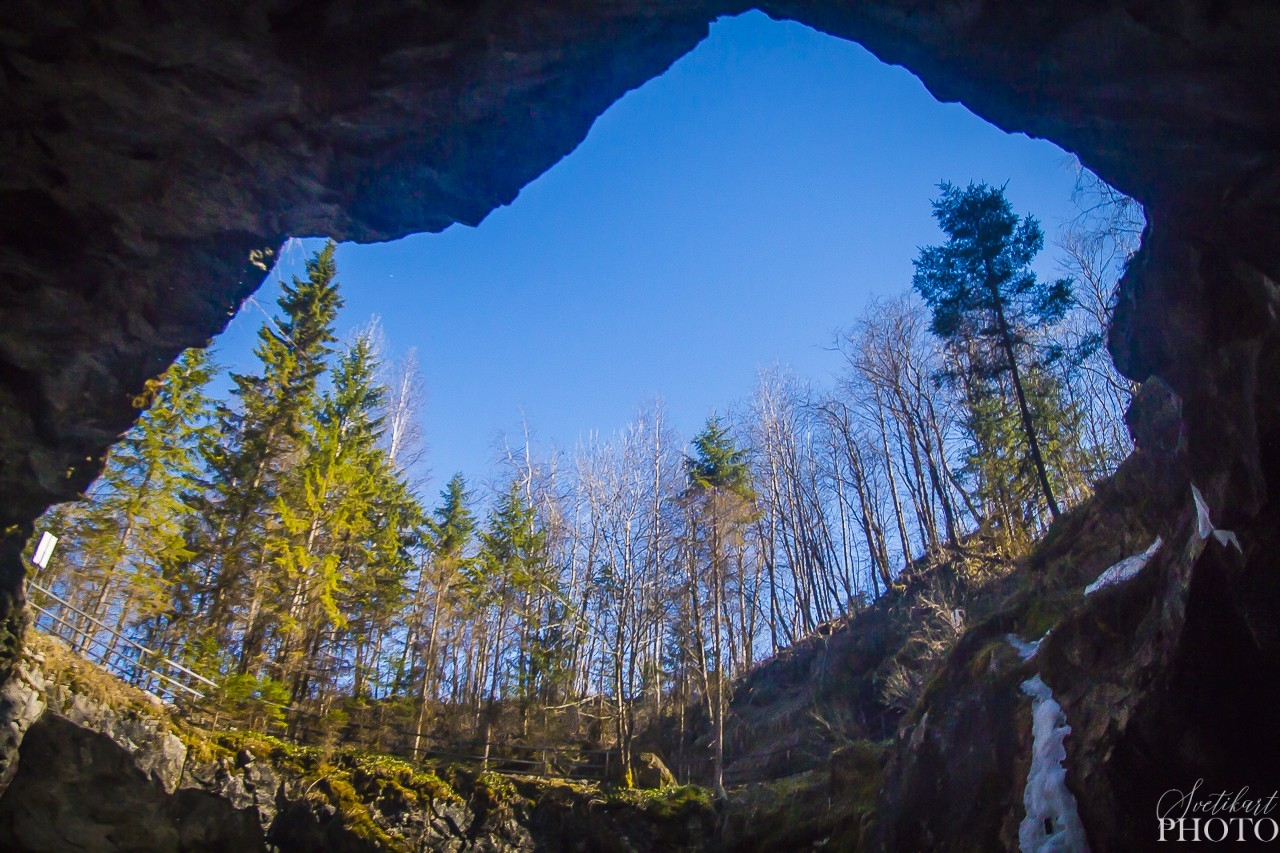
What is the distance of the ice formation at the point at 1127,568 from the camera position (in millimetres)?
8464

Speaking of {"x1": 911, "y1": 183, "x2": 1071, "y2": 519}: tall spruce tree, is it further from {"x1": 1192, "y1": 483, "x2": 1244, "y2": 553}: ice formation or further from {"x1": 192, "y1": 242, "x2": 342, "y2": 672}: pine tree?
{"x1": 192, "y1": 242, "x2": 342, "y2": 672}: pine tree

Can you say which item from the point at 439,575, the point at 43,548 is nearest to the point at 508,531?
the point at 439,575

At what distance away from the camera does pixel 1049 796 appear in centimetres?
806

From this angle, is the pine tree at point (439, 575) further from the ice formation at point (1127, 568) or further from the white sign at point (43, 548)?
the ice formation at point (1127, 568)

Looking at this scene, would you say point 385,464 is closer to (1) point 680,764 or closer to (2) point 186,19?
(1) point 680,764

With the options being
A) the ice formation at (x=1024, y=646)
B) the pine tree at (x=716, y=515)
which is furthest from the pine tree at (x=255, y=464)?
the ice formation at (x=1024, y=646)

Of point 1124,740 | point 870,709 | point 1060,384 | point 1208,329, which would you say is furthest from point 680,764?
point 1208,329

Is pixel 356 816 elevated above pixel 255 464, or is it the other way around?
pixel 255 464

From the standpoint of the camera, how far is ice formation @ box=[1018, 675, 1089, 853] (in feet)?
25.0

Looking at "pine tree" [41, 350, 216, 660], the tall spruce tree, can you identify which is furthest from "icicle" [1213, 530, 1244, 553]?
"pine tree" [41, 350, 216, 660]

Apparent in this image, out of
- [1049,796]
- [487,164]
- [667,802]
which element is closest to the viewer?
[487,164]

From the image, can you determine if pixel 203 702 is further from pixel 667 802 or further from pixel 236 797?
pixel 667 802

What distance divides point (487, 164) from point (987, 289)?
1508 centimetres

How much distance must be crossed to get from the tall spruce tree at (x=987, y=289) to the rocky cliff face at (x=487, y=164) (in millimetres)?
9875
